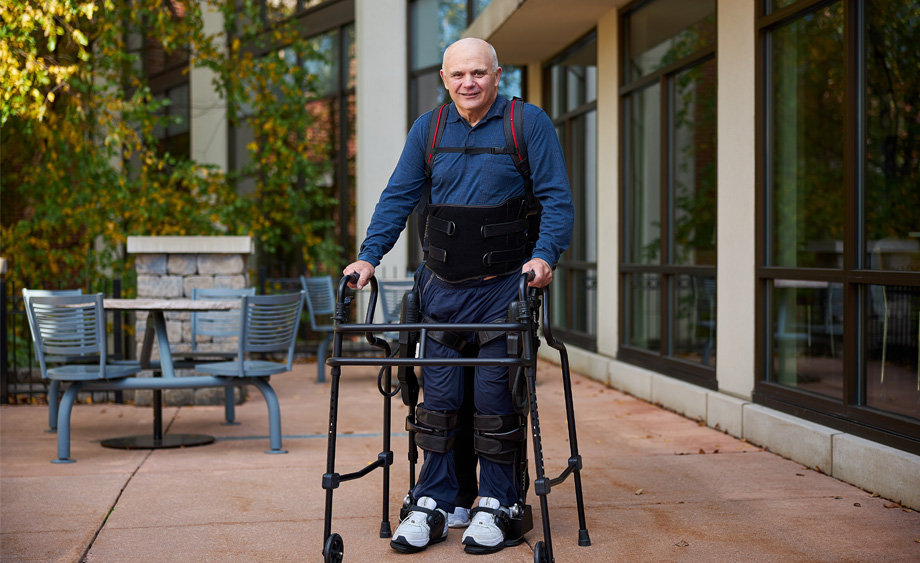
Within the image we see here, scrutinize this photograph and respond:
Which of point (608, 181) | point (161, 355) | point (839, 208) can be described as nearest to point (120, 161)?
point (608, 181)

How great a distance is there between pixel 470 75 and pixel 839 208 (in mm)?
3672

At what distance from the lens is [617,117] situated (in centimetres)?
931

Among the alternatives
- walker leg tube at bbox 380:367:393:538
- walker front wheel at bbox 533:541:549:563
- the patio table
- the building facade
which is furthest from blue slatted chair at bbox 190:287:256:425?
walker front wheel at bbox 533:541:549:563

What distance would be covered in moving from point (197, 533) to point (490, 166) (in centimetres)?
196

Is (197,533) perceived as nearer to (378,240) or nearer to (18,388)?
(378,240)

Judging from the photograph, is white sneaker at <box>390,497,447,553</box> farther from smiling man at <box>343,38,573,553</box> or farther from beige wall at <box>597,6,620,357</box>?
beige wall at <box>597,6,620,357</box>

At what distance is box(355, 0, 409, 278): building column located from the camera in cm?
1391

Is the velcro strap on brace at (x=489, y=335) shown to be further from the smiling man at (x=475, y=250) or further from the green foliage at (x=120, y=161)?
the green foliage at (x=120, y=161)

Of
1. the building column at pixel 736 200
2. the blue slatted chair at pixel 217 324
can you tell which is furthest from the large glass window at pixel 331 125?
the building column at pixel 736 200

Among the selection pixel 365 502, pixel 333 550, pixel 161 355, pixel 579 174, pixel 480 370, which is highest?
pixel 579 174

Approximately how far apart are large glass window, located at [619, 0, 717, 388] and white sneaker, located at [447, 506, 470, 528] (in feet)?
11.2

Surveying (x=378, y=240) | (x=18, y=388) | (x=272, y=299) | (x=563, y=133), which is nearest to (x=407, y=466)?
(x=272, y=299)

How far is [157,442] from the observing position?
629 cm

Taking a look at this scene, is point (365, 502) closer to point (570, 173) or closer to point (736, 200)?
point (736, 200)
